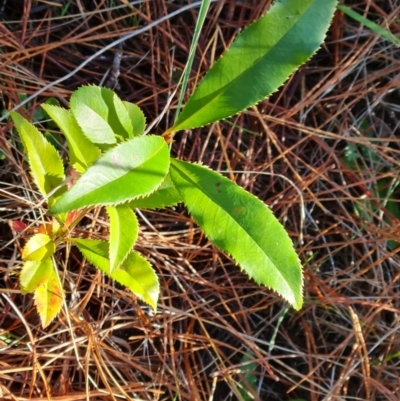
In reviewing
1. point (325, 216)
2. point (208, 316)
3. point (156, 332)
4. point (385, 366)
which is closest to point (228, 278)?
point (208, 316)

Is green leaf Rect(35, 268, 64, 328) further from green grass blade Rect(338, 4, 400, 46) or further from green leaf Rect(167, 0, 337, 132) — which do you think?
green grass blade Rect(338, 4, 400, 46)

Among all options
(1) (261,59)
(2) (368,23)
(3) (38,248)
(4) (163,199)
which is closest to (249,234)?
(4) (163,199)

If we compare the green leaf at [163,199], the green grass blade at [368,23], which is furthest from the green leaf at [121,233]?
the green grass blade at [368,23]

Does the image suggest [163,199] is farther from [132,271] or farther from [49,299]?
[49,299]

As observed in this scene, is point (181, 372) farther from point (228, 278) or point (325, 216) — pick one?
point (325, 216)

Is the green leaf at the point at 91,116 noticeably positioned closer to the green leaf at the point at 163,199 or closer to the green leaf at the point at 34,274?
the green leaf at the point at 163,199

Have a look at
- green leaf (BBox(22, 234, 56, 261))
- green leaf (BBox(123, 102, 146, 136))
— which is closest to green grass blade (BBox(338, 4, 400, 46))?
green leaf (BBox(123, 102, 146, 136))

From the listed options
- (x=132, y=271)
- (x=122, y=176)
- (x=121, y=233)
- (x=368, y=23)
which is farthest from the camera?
(x=368, y=23)
